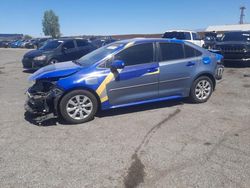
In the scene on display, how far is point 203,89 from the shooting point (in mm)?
7047

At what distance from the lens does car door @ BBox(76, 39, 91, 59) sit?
13.8 m

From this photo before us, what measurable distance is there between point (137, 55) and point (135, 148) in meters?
2.40

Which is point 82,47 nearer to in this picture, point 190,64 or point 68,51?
point 68,51

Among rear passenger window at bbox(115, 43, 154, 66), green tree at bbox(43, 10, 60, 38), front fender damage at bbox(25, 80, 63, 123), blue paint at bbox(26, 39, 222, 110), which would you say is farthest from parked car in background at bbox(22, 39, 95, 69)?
green tree at bbox(43, 10, 60, 38)

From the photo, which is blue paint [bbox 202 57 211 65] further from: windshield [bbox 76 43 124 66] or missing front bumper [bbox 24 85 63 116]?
missing front bumper [bbox 24 85 63 116]

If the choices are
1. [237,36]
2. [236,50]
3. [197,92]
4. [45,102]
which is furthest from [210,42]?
[45,102]

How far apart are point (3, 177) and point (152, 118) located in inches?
126

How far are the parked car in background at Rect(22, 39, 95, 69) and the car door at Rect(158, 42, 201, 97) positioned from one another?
25.9 feet

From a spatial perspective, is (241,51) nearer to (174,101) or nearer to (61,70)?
(174,101)

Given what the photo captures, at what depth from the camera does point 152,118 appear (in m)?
5.91

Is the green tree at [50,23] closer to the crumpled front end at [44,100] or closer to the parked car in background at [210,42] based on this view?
the parked car in background at [210,42]

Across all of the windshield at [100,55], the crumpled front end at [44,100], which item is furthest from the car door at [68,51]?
the crumpled front end at [44,100]

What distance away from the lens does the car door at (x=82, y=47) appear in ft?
45.2

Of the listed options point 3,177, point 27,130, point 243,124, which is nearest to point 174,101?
point 243,124
